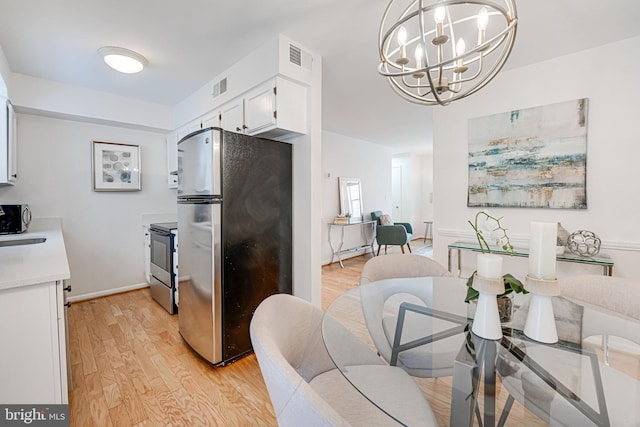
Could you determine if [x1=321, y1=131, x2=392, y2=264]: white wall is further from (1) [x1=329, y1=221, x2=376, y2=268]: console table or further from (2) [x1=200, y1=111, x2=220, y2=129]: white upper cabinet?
(2) [x1=200, y1=111, x2=220, y2=129]: white upper cabinet

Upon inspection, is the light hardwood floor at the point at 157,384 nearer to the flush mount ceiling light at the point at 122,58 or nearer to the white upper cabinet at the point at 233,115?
the white upper cabinet at the point at 233,115

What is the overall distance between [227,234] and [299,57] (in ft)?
4.95

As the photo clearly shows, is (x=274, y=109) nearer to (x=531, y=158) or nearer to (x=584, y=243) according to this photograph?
(x=531, y=158)

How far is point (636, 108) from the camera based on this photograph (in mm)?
2131

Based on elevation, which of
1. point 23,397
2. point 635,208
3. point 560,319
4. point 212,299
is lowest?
point 23,397

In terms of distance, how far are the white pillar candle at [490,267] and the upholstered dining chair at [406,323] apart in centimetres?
36

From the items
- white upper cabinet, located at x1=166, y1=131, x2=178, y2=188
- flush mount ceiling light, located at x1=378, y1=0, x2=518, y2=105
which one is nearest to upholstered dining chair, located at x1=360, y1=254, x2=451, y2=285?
flush mount ceiling light, located at x1=378, y1=0, x2=518, y2=105

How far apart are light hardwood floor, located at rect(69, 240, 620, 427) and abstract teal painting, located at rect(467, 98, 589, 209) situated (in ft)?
7.35

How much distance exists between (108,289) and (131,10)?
10.5 ft

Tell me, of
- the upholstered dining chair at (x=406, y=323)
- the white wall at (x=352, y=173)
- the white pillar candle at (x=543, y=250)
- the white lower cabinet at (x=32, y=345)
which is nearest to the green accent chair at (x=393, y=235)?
the white wall at (x=352, y=173)

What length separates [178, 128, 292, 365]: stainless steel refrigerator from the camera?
1919 millimetres

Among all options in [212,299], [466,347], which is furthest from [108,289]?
[466,347]

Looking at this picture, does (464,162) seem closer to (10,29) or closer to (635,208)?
(635,208)

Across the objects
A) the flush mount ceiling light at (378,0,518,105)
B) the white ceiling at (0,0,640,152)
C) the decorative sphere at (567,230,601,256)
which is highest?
the white ceiling at (0,0,640,152)
